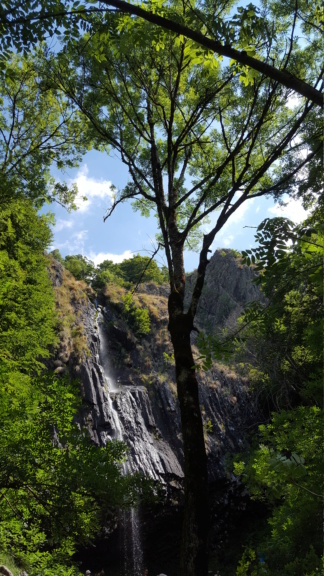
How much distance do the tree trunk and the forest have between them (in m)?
0.01

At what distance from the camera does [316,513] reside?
5137mm

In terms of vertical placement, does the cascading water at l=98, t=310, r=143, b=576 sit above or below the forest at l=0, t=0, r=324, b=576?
below

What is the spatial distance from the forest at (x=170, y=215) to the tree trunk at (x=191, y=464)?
0.01 metres

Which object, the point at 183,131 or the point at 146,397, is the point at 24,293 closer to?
the point at 183,131

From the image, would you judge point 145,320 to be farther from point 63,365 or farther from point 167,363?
point 63,365

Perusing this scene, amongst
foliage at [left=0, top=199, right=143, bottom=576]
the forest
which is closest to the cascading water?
the forest

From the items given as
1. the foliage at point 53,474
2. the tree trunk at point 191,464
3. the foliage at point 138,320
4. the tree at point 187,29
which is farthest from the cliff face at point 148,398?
the tree at point 187,29

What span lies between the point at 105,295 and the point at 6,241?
16.6 m

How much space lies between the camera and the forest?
7.71 feet

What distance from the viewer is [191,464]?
9.10 ft

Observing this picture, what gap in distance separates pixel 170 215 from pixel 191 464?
2.83 m

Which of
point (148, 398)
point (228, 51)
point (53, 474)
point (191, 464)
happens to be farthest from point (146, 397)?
point (228, 51)

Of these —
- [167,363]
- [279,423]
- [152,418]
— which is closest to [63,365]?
[152,418]

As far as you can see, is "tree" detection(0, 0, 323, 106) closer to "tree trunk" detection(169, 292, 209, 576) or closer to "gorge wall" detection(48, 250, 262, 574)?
"tree trunk" detection(169, 292, 209, 576)
